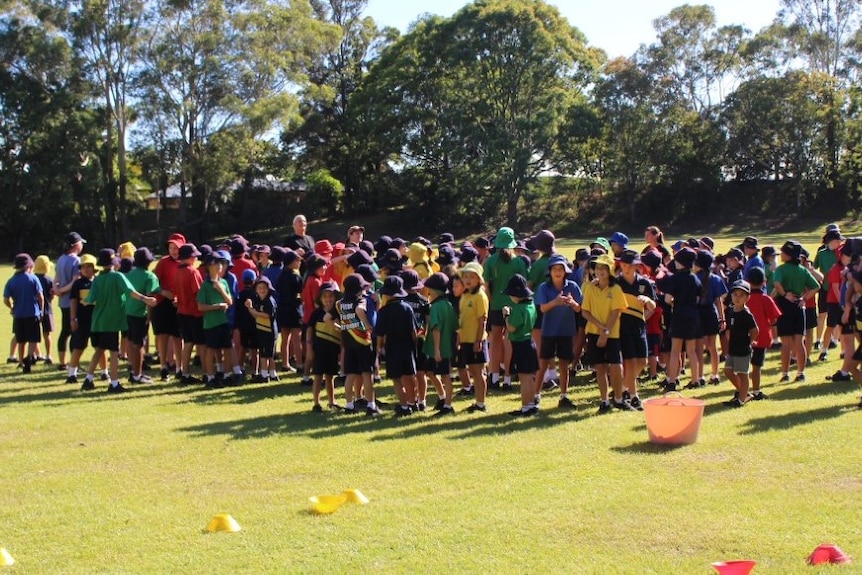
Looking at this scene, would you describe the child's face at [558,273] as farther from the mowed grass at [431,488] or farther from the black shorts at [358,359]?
the black shorts at [358,359]

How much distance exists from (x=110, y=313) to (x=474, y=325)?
5.01 metres

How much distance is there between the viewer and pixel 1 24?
49281 mm

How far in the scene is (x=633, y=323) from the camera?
1011cm

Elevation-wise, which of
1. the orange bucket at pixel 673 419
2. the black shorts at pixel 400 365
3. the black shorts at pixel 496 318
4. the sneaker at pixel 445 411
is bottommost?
the sneaker at pixel 445 411

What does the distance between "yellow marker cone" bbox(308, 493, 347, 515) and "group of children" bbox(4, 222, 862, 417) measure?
3.36m

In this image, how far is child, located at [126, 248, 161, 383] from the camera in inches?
488

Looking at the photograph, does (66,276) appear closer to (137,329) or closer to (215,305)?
(137,329)

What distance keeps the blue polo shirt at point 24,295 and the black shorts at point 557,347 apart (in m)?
7.92

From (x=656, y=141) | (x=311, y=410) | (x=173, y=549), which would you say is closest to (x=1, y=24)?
(x=656, y=141)

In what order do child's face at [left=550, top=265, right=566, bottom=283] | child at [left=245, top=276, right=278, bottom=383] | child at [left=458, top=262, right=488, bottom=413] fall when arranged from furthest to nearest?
child at [left=245, top=276, right=278, bottom=383] < child's face at [left=550, top=265, right=566, bottom=283] < child at [left=458, top=262, right=488, bottom=413]

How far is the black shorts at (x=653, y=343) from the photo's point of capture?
39.4 feet

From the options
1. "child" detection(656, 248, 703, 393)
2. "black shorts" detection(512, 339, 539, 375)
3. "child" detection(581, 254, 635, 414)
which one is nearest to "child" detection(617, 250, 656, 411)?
"child" detection(581, 254, 635, 414)

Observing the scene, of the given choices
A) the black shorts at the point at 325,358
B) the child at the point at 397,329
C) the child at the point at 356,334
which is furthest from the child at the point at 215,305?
the child at the point at 397,329

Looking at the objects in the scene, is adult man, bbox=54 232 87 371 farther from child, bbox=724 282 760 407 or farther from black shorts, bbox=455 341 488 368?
child, bbox=724 282 760 407
